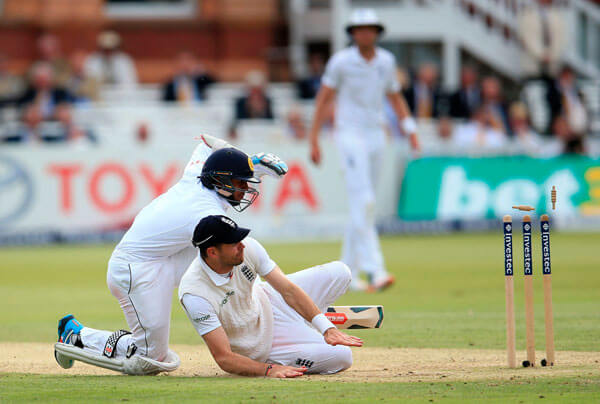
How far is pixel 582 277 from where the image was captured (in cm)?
1210

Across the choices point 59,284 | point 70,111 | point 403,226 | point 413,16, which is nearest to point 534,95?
point 413,16

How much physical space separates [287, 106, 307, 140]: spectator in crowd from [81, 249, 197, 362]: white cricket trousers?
40.6 feet

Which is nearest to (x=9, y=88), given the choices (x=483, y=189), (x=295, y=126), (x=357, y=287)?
(x=295, y=126)

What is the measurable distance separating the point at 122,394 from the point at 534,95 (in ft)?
62.0

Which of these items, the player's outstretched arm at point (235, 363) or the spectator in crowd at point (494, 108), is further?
the spectator in crowd at point (494, 108)

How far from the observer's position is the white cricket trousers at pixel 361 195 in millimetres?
10891

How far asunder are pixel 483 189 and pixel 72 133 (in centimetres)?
693

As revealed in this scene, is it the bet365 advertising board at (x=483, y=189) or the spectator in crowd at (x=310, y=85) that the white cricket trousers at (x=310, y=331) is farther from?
the spectator in crowd at (x=310, y=85)

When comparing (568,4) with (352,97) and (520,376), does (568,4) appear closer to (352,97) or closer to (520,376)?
(352,97)

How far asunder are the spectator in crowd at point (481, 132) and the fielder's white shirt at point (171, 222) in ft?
43.0

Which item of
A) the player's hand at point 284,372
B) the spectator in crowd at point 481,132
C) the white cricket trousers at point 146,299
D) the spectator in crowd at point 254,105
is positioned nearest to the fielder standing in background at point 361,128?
the white cricket trousers at point 146,299

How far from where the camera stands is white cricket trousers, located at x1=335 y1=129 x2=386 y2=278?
1089 cm

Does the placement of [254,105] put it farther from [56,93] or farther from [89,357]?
[89,357]

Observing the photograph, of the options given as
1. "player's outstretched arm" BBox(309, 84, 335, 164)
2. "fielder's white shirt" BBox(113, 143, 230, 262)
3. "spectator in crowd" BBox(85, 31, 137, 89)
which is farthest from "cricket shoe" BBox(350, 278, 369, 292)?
"spectator in crowd" BBox(85, 31, 137, 89)
